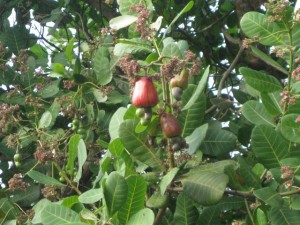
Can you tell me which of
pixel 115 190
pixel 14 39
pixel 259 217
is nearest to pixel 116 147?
pixel 115 190

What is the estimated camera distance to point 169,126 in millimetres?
1405

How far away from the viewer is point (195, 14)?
304 cm

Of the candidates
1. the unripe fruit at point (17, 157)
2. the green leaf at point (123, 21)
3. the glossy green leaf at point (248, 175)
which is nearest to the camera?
the glossy green leaf at point (248, 175)

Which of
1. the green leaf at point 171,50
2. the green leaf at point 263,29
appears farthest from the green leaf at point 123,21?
the green leaf at point 263,29

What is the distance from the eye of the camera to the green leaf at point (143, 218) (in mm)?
1373

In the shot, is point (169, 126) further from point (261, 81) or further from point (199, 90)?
point (261, 81)

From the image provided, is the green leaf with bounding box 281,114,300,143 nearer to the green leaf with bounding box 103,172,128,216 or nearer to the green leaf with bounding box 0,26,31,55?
the green leaf with bounding box 103,172,128,216

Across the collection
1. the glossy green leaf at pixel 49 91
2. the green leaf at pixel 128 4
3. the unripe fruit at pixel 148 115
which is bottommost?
the glossy green leaf at pixel 49 91

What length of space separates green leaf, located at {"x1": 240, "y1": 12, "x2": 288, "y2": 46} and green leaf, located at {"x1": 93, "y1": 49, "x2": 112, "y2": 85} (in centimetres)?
63

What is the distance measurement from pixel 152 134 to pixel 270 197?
0.30 m

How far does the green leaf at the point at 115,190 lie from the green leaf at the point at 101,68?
0.76m

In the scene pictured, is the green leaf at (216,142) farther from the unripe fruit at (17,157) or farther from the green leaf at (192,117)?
the unripe fruit at (17,157)

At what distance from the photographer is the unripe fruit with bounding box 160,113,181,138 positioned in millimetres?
1405

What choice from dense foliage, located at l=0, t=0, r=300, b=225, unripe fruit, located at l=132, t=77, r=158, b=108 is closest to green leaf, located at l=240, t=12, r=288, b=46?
dense foliage, located at l=0, t=0, r=300, b=225
